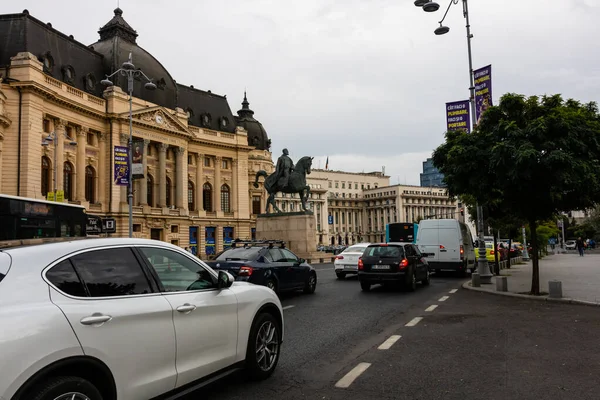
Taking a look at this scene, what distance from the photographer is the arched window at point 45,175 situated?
44500mm

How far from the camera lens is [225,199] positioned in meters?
70.8

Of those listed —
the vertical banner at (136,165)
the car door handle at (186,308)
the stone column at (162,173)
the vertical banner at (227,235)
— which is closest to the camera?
the car door handle at (186,308)

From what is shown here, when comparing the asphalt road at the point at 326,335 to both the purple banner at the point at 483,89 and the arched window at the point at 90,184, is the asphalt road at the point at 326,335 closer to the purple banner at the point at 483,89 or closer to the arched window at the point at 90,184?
the purple banner at the point at 483,89

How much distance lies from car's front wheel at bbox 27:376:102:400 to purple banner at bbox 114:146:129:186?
24337 mm

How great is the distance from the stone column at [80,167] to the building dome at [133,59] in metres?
7.77

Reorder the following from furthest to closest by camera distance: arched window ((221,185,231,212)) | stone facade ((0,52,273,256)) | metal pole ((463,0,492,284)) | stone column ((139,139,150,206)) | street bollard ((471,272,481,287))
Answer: arched window ((221,185,231,212)) → stone column ((139,139,150,206)) → stone facade ((0,52,273,256)) → metal pole ((463,0,492,284)) → street bollard ((471,272,481,287))

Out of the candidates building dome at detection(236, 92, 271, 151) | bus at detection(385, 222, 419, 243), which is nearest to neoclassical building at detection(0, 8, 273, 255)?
building dome at detection(236, 92, 271, 151)

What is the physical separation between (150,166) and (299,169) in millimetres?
31094

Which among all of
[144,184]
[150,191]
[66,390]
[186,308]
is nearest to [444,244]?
[186,308]

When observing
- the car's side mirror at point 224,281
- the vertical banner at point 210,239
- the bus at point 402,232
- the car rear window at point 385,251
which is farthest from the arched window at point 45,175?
the car's side mirror at point 224,281

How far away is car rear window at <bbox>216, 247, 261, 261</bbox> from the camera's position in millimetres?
12789

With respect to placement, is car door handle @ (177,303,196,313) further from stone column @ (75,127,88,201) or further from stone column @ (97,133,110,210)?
stone column @ (97,133,110,210)

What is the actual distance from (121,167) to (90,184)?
2861 centimetres

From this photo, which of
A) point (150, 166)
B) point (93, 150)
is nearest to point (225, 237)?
point (150, 166)
